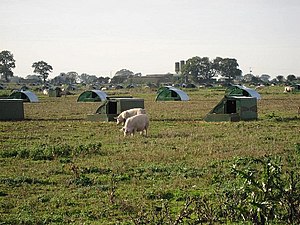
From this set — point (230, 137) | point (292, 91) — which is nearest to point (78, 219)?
point (230, 137)

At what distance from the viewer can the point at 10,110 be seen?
3006 centimetres

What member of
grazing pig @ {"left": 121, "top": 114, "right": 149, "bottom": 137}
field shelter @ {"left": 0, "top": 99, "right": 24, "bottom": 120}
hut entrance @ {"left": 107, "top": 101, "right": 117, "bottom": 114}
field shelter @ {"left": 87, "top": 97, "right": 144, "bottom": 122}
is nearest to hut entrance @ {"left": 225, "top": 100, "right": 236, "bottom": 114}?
field shelter @ {"left": 87, "top": 97, "right": 144, "bottom": 122}

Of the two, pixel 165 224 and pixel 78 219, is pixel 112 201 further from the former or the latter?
pixel 165 224

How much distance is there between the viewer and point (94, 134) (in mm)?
21578

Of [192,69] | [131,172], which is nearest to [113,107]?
[131,172]

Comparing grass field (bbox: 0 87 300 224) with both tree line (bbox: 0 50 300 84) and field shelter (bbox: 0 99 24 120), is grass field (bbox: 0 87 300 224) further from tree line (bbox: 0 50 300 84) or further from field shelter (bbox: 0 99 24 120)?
tree line (bbox: 0 50 300 84)

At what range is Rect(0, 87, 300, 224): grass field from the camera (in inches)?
355

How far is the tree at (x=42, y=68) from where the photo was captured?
551 ft

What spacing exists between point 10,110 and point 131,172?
18788 millimetres

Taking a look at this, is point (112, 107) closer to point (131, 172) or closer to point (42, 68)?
point (131, 172)

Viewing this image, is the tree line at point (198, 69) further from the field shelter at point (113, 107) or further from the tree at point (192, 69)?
the field shelter at point (113, 107)

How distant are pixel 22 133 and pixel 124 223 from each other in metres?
14.6

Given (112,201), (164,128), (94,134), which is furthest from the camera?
(164,128)

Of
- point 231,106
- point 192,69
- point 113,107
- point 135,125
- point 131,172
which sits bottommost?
point 131,172
